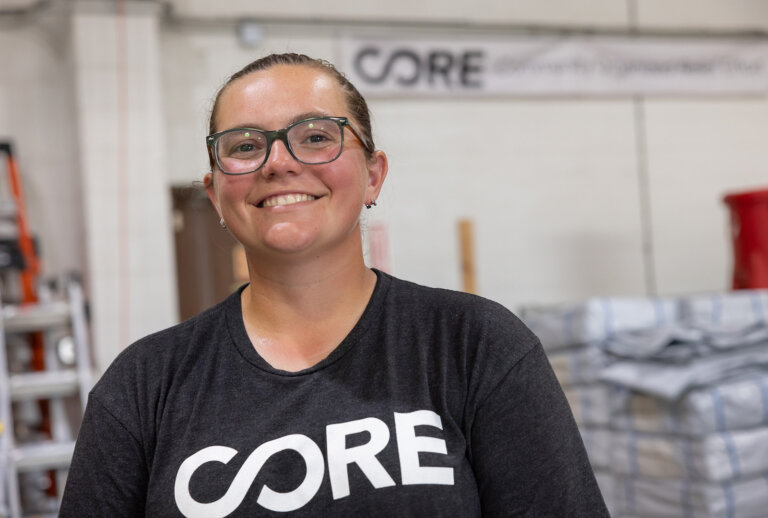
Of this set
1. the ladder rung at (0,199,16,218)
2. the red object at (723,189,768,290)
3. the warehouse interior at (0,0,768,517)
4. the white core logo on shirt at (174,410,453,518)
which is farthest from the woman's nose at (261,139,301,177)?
the ladder rung at (0,199,16,218)

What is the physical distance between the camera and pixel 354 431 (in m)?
0.99

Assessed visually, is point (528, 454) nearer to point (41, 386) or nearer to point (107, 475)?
point (107, 475)

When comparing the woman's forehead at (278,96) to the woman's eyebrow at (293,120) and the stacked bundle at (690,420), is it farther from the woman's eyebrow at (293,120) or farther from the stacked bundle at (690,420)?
the stacked bundle at (690,420)

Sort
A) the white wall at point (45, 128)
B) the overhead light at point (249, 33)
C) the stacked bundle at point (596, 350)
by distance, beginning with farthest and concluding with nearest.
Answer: the overhead light at point (249, 33), the white wall at point (45, 128), the stacked bundle at point (596, 350)

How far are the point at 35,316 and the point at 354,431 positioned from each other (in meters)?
3.56

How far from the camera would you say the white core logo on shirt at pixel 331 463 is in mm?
964

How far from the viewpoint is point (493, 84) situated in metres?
5.75

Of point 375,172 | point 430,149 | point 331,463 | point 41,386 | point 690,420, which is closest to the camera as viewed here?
point 331,463

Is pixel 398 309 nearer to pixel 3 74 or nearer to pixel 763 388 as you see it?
pixel 763 388

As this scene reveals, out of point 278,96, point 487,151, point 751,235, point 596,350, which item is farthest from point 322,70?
point 487,151

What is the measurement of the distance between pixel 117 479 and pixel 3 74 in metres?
4.59

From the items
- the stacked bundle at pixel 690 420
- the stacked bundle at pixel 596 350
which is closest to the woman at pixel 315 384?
the stacked bundle at pixel 690 420

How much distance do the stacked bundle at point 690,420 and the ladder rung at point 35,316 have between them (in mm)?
2613

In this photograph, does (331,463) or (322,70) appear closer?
(331,463)
